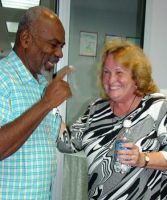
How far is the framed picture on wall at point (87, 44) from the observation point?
261cm

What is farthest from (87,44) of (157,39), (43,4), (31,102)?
(31,102)

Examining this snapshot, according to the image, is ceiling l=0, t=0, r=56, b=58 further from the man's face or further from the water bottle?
the water bottle

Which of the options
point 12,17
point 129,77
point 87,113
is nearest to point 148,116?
point 129,77

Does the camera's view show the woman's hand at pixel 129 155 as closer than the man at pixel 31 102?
No

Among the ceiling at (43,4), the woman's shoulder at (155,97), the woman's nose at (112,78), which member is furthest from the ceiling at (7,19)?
the woman's shoulder at (155,97)

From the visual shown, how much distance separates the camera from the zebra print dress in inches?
57.1

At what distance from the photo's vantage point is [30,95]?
1.25 m

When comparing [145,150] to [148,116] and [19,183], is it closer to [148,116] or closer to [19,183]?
[148,116]

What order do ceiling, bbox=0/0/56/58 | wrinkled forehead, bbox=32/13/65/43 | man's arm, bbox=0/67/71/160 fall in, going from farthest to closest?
ceiling, bbox=0/0/56/58, wrinkled forehead, bbox=32/13/65/43, man's arm, bbox=0/67/71/160

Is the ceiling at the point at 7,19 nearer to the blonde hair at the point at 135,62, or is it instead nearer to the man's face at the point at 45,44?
the blonde hair at the point at 135,62

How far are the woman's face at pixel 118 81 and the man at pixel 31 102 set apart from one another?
29 cm

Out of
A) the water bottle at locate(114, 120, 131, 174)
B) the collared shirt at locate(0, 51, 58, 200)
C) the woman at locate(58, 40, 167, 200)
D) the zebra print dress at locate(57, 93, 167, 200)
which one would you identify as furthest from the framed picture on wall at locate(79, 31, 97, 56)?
the collared shirt at locate(0, 51, 58, 200)

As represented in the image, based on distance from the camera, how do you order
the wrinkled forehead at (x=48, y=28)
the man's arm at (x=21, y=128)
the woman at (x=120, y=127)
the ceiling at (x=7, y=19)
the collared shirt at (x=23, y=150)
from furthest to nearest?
1. the ceiling at (x=7, y=19)
2. the woman at (x=120, y=127)
3. the wrinkled forehead at (x=48, y=28)
4. the collared shirt at (x=23, y=150)
5. the man's arm at (x=21, y=128)

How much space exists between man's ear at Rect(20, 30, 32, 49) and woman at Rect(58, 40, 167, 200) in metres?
0.46
